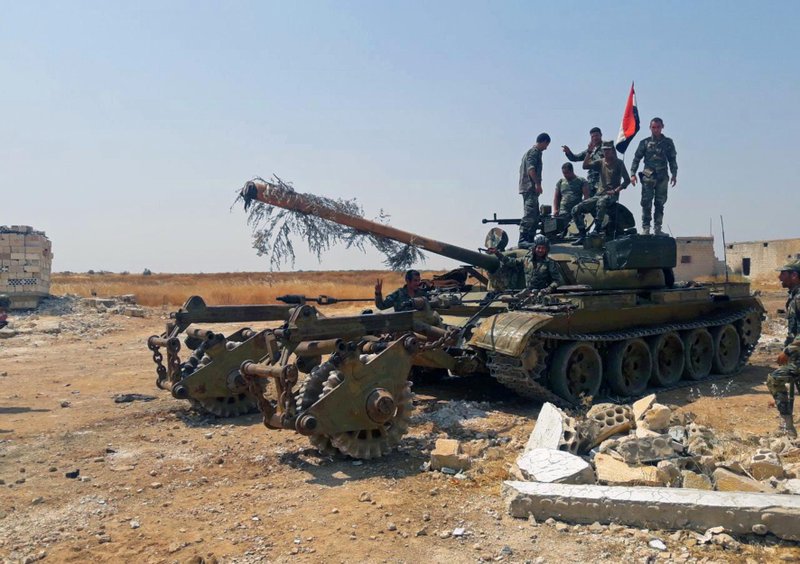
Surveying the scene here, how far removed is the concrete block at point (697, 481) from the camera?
529cm

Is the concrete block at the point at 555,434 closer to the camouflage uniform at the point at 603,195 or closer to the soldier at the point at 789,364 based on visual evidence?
the soldier at the point at 789,364

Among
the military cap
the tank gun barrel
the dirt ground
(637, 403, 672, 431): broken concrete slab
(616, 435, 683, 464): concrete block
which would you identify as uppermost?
the tank gun barrel

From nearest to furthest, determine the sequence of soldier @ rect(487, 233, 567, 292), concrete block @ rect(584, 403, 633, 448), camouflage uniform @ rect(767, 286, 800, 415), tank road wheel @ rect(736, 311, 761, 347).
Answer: concrete block @ rect(584, 403, 633, 448) → camouflage uniform @ rect(767, 286, 800, 415) → soldier @ rect(487, 233, 567, 292) → tank road wheel @ rect(736, 311, 761, 347)

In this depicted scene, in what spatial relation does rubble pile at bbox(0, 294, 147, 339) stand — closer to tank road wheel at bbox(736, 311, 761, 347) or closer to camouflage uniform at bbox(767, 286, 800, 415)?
tank road wheel at bbox(736, 311, 761, 347)

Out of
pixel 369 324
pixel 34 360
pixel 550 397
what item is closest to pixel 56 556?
pixel 369 324

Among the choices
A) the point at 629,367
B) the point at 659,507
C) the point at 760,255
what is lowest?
the point at 659,507

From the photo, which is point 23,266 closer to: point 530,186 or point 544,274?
point 530,186

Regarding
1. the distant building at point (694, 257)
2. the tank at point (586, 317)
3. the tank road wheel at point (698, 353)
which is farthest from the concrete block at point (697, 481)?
the distant building at point (694, 257)

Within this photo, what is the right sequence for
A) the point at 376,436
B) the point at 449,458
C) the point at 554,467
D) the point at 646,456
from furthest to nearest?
the point at 376,436 → the point at 449,458 → the point at 646,456 → the point at 554,467

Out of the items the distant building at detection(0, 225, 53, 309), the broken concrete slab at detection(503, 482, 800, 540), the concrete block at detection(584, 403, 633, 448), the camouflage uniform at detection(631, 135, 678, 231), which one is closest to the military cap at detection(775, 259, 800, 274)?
the concrete block at detection(584, 403, 633, 448)

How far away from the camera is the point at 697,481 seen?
5.32 metres

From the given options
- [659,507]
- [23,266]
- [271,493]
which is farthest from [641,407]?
[23,266]

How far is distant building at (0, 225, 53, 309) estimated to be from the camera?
78.0 feet

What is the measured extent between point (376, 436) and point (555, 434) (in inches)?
64.8
